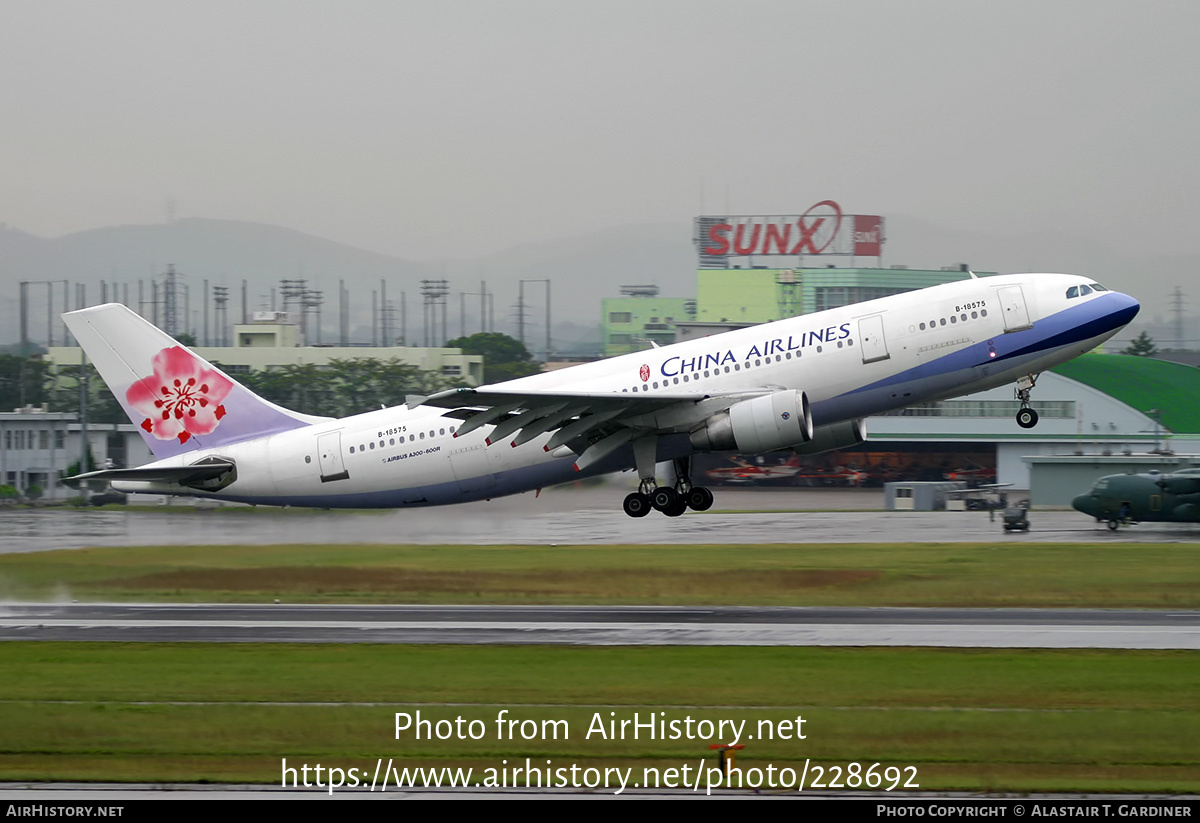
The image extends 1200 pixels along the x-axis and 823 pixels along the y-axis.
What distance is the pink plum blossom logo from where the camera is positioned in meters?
37.8

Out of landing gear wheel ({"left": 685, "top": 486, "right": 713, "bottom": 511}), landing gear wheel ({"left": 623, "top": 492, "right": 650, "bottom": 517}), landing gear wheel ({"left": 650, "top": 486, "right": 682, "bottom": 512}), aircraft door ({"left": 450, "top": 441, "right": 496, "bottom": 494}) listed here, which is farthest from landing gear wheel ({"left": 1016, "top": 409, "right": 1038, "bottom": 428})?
aircraft door ({"left": 450, "top": 441, "right": 496, "bottom": 494})

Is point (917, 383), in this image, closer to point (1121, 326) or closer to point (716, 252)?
point (1121, 326)

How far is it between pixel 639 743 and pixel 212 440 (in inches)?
840

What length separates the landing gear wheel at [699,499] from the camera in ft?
114

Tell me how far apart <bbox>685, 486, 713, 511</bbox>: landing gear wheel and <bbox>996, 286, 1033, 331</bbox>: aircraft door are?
29.0 feet

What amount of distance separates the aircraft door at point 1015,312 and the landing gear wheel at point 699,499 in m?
8.85

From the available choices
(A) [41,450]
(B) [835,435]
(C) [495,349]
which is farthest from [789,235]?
(B) [835,435]

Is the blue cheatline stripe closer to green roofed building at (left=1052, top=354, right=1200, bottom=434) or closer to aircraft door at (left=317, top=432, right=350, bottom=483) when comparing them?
aircraft door at (left=317, top=432, right=350, bottom=483)

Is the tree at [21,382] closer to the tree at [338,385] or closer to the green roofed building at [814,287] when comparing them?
the tree at [338,385]

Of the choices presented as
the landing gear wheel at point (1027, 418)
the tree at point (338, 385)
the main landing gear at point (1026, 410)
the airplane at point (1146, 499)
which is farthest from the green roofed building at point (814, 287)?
the landing gear wheel at point (1027, 418)

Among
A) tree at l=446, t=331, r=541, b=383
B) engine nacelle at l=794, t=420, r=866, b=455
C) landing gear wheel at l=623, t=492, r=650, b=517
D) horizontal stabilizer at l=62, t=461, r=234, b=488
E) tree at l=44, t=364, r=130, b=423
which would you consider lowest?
landing gear wheel at l=623, t=492, r=650, b=517

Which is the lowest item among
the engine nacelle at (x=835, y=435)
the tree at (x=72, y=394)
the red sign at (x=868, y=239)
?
the engine nacelle at (x=835, y=435)

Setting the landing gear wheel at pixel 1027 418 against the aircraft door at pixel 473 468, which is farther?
the aircraft door at pixel 473 468
